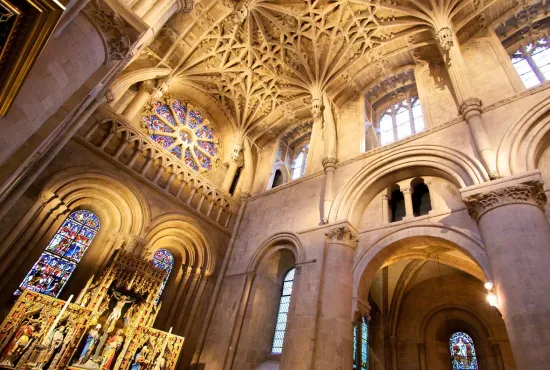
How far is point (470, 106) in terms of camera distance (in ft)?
25.1

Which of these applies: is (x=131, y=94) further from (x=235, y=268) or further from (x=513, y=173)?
(x=513, y=173)

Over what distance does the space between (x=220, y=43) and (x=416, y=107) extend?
7.33 meters

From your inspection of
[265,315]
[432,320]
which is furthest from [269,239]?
[432,320]

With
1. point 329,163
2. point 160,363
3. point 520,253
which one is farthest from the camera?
point 329,163

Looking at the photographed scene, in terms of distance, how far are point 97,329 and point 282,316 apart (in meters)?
5.02

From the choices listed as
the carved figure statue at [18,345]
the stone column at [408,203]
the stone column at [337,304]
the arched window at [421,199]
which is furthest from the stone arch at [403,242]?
the carved figure statue at [18,345]

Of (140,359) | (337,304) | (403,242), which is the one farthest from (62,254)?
(403,242)

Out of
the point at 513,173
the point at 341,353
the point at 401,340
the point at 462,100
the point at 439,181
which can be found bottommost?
the point at 341,353

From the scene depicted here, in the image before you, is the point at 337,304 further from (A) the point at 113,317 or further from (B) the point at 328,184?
(A) the point at 113,317

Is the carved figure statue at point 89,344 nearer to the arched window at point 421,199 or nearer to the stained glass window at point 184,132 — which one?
the stained glass window at point 184,132

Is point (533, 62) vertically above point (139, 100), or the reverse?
point (533, 62)

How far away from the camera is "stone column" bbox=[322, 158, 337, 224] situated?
8.98 metres

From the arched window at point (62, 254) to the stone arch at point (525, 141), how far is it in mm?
9980

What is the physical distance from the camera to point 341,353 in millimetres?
6562
